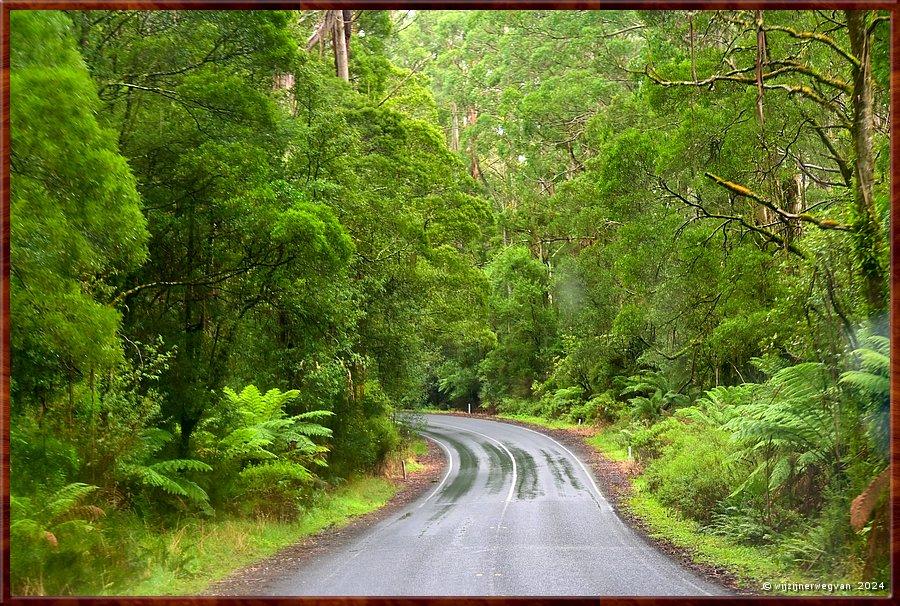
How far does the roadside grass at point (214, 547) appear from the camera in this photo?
24.7 ft

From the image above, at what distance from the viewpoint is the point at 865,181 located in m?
7.64

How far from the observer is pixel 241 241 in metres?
10.5

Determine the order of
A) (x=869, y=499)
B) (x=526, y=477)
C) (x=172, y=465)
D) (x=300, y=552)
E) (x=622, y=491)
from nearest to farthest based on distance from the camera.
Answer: (x=869, y=499) → (x=172, y=465) → (x=300, y=552) → (x=622, y=491) → (x=526, y=477)

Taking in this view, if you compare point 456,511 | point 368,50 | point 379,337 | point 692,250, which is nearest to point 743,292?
point 692,250

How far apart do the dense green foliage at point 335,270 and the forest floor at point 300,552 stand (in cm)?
93

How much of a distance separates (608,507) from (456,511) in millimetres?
2988

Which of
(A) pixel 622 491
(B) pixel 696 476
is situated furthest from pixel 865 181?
(A) pixel 622 491

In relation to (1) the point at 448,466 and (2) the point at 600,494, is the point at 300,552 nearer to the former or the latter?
(2) the point at 600,494

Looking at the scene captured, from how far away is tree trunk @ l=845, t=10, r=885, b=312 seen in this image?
710 centimetres

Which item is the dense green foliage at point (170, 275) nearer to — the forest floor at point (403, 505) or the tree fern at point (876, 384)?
the forest floor at point (403, 505)

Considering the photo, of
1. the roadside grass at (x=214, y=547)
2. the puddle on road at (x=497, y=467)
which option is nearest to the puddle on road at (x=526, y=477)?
the puddle on road at (x=497, y=467)

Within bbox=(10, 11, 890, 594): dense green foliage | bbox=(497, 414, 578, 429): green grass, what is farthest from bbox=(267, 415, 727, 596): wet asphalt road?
bbox=(497, 414, 578, 429): green grass

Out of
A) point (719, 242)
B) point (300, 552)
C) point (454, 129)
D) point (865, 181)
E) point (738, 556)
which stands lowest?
point (300, 552)

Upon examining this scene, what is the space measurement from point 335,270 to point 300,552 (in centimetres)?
411
